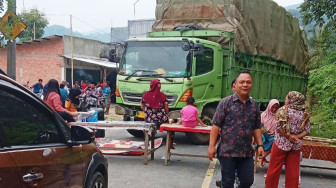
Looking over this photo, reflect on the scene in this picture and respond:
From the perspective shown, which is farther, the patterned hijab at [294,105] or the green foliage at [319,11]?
the green foliage at [319,11]

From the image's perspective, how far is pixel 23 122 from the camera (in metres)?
2.76

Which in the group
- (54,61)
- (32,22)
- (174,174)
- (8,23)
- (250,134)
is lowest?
(174,174)

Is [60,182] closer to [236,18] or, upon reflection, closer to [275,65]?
[236,18]

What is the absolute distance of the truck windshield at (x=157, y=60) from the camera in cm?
912

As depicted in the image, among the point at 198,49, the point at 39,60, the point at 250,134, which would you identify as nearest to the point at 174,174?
the point at 250,134

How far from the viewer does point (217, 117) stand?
4230mm

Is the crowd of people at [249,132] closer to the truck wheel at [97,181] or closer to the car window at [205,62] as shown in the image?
the truck wheel at [97,181]

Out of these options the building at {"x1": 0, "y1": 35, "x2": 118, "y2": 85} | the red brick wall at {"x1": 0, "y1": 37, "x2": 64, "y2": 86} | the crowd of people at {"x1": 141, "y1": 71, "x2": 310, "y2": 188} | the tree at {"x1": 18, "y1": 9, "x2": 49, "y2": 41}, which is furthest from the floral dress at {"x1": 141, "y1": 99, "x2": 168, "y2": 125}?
the tree at {"x1": 18, "y1": 9, "x2": 49, "y2": 41}

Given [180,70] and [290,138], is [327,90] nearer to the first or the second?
[180,70]

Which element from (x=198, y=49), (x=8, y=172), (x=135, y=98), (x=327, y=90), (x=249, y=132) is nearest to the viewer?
(x=8, y=172)

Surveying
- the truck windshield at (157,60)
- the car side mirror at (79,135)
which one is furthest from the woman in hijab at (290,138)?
the truck windshield at (157,60)

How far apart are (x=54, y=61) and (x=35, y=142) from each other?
69.7ft

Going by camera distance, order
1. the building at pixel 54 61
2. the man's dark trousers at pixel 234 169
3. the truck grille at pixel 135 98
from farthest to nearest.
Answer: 1. the building at pixel 54 61
2. the truck grille at pixel 135 98
3. the man's dark trousers at pixel 234 169

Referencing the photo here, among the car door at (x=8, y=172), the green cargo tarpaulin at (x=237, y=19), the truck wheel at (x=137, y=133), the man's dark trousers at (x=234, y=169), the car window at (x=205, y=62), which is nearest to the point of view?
the car door at (x=8, y=172)
